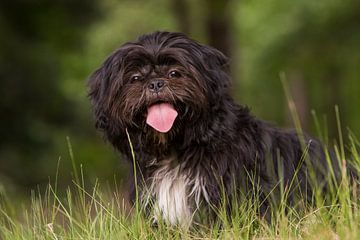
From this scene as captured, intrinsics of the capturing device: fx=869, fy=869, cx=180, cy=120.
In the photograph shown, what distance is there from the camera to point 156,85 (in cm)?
644

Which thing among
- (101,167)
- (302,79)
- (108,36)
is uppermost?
(108,36)

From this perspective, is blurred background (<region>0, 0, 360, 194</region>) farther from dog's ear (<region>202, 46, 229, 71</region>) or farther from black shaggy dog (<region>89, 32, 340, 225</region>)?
dog's ear (<region>202, 46, 229, 71</region>)

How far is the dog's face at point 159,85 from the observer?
6.49 m

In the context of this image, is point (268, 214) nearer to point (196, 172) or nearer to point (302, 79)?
point (196, 172)

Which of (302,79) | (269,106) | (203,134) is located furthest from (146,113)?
(269,106)

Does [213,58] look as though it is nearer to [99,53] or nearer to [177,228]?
[177,228]

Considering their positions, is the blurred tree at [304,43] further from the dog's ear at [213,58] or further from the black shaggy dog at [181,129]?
the black shaggy dog at [181,129]

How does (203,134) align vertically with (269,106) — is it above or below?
above

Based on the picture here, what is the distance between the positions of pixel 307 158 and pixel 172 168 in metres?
1.12

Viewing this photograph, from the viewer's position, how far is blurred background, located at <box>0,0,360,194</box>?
17531mm

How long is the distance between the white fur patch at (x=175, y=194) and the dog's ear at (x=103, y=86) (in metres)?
0.62

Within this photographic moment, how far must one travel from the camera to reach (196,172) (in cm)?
673

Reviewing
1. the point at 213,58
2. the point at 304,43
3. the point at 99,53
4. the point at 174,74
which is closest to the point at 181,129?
the point at 174,74

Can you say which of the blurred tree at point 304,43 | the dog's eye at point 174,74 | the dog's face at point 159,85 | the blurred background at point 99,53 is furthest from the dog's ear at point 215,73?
the blurred tree at point 304,43
